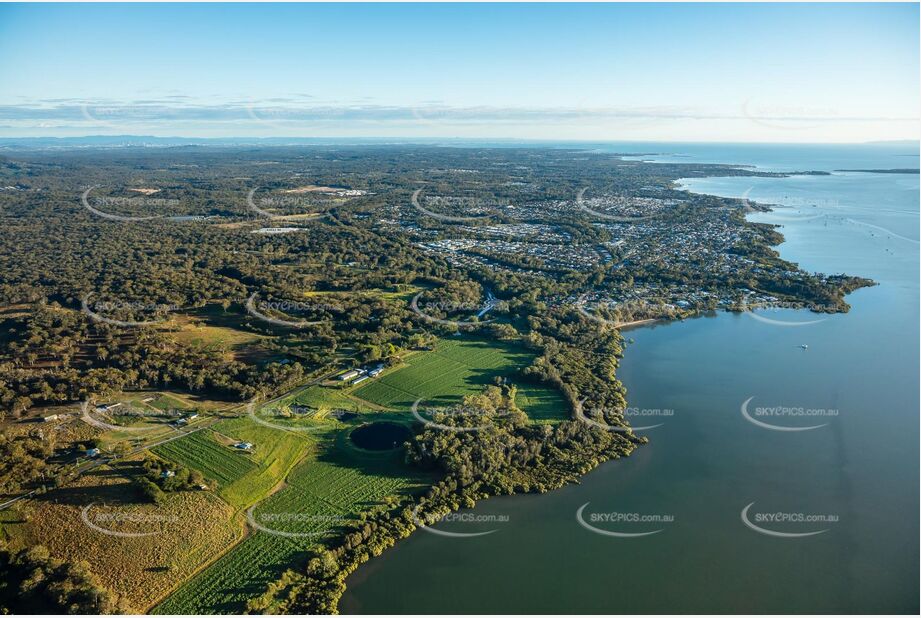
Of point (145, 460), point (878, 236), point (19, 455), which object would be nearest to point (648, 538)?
point (145, 460)

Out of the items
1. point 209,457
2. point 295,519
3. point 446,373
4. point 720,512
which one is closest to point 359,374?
point 446,373

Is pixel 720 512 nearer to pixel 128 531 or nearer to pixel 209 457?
pixel 209 457

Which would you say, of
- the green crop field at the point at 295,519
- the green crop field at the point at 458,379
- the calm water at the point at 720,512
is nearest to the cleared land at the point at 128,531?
the green crop field at the point at 295,519

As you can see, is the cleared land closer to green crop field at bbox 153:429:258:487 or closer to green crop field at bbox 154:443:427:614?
green crop field at bbox 154:443:427:614

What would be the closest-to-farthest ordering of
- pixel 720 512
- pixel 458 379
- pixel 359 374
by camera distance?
1. pixel 720 512
2. pixel 359 374
3. pixel 458 379

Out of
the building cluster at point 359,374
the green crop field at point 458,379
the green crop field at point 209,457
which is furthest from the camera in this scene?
the building cluster at point 359,374

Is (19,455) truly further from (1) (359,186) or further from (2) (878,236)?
(1) (359,186)

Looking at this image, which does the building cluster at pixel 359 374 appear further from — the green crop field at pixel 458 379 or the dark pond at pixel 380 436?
the dark pond at pixel 380 436
